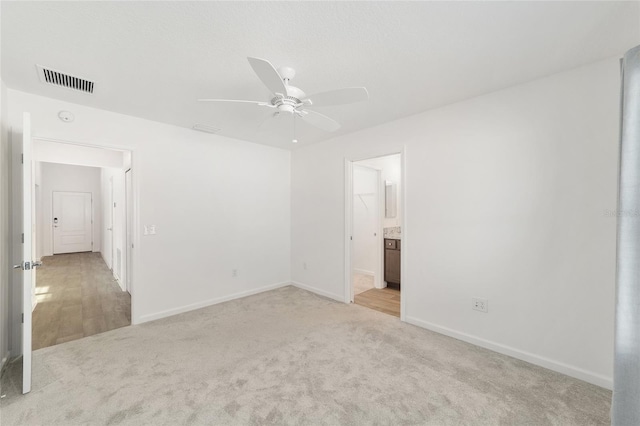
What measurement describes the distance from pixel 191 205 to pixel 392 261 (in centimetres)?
336

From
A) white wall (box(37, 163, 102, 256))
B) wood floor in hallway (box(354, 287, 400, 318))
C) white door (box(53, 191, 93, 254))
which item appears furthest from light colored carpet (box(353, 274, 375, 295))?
white door (box(53, 191, 93, 254))

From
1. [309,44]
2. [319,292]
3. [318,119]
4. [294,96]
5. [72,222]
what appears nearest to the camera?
[309,44]

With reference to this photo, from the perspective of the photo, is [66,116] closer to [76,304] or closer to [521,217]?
[76,304]

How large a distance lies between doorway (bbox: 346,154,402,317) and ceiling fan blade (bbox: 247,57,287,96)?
2297mm

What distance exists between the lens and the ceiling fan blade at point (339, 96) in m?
1.77

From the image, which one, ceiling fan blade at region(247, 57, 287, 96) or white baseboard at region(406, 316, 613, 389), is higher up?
ceiling fan blade at region(247, 57, 287, 96)

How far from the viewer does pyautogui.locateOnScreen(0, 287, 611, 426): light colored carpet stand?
1764 mm

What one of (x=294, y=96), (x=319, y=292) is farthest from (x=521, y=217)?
(x=319, y=292)

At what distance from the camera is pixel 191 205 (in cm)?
370

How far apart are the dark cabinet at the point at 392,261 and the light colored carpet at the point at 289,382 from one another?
1615 millimetres

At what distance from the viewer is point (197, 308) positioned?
371 centimetres

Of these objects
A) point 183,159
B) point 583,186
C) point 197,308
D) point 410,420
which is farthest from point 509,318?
point 183,159

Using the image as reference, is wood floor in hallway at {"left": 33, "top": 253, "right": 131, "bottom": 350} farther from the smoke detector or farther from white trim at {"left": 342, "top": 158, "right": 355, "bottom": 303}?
white trim at {"left": 342, "top": 158, "right": 355, "bottom": 303}

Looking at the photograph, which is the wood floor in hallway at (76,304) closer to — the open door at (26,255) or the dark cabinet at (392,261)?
the open door at (26,255)
